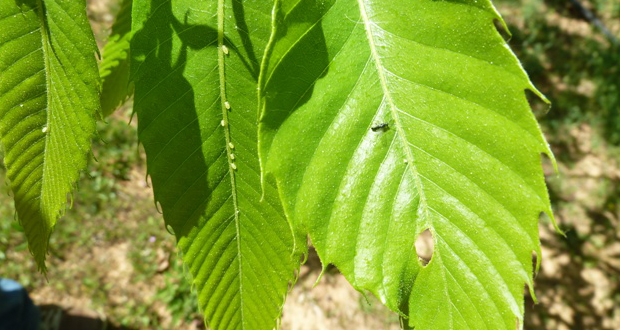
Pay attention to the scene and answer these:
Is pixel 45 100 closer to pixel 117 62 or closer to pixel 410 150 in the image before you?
pixel 117 62

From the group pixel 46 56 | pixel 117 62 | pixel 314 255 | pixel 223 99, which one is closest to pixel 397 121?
pixel 223 99

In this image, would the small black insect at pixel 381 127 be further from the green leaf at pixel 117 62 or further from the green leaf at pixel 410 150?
the green leaf at pixel 117 62

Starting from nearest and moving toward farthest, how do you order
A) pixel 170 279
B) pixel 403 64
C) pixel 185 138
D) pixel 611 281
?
pixel 403 64 < pixel 185 138 < pixel 170 279 < pixel 611 281

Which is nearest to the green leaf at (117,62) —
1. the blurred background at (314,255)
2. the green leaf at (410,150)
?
the green leaf at (410,150)

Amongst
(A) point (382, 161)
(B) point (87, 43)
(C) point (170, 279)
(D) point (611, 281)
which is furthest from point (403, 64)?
(D) point (611, 281)

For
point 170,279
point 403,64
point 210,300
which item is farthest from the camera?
point 170,279

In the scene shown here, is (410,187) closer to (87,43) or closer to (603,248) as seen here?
(87,43)
